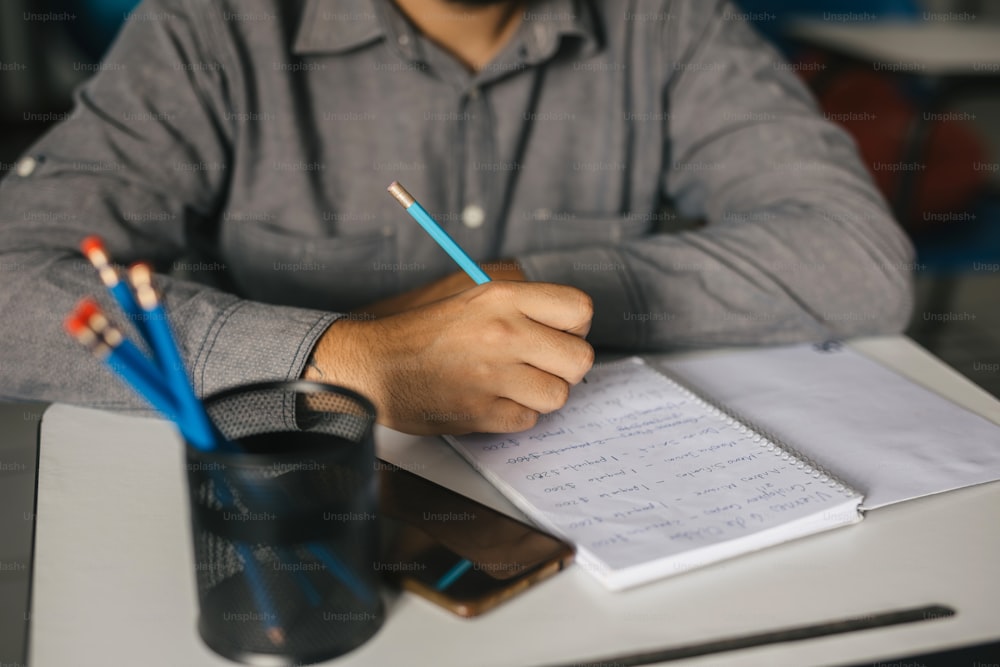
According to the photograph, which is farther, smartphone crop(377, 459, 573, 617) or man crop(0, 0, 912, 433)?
man crop(0, 0, 912, 433)

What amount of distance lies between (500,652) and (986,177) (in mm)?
2342

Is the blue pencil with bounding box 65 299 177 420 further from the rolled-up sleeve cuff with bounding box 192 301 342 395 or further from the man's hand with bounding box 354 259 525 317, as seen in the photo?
the man's hand with bounding box 354 259 525 317

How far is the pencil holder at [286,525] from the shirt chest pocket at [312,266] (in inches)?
30.5

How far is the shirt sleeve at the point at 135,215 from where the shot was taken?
0.93 meters

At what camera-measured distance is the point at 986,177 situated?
8.23 feet

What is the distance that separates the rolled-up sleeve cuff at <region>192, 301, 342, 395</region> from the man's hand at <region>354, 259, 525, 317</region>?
194mm

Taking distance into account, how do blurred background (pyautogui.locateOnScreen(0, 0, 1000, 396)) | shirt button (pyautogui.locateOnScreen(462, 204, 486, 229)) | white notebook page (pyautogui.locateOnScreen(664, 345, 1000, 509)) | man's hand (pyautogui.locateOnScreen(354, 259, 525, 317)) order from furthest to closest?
blurred background (pyautogui.locateOnScreen(0, 0, 1000, 396)) < shirt button (pyautogui.locateOnScreen(462, 204, 486, 229)) < man's hand (pyautogui.locateOnScreen(354, 259, 525, 317)) < white notebook page (pyautogui.locateOnScreen(664, 345, 1000, 509))

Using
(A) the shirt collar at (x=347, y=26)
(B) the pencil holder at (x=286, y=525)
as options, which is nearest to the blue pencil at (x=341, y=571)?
(B) the pencil holder at (x=286, y=525)

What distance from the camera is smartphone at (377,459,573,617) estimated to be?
0.66 metres

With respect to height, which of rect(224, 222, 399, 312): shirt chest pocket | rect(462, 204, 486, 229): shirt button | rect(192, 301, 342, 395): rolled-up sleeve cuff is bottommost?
rect(224, 222, 399, 312): shirt chest pocket

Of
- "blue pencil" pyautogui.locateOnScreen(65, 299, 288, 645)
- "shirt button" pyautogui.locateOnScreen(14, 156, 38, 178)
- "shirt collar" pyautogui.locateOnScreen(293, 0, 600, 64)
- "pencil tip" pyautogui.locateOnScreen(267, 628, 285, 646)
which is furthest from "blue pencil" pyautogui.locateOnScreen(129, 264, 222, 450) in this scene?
"shirt collar" pyautogui.locateOnScreen(293, 0, 600, 64)

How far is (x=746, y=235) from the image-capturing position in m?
1.21

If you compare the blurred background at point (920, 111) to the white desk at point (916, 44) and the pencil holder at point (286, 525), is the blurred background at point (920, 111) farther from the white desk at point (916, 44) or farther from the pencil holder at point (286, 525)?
the pencil holder at point (286, 525)

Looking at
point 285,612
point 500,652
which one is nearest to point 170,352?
point 285,612
